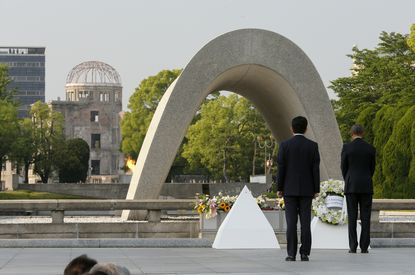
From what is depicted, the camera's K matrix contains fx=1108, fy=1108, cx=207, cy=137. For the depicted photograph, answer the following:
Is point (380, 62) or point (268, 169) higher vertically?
point (380, 62)

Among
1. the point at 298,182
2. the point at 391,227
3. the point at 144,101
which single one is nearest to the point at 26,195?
the point at 144,101

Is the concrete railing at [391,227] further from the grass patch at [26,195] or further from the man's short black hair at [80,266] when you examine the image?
the grass patch at [26,195]

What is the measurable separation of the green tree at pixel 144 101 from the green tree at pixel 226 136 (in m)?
6.94

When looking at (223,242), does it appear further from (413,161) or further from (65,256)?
(413,161)

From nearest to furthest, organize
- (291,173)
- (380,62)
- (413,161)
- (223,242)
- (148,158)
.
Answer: (291,173), (223,242), (148,158), (413,161), (380,62)

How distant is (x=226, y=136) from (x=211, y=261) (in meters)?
75.6

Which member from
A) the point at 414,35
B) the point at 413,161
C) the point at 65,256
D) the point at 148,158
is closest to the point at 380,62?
the point at 414,35

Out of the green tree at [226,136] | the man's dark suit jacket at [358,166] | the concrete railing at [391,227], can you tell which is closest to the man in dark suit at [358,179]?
the man's dark suit jacket at [358,166]

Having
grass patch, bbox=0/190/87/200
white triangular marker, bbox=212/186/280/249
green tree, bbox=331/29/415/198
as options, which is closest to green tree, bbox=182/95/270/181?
green tree, bbox=331/29/415/198

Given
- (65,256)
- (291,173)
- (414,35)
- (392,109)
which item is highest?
(414,35)

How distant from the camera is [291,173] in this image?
15.1m

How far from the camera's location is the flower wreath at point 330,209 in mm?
17641

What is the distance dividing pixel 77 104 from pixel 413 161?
111 m

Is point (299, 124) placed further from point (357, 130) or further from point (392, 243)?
point (392, 243)
